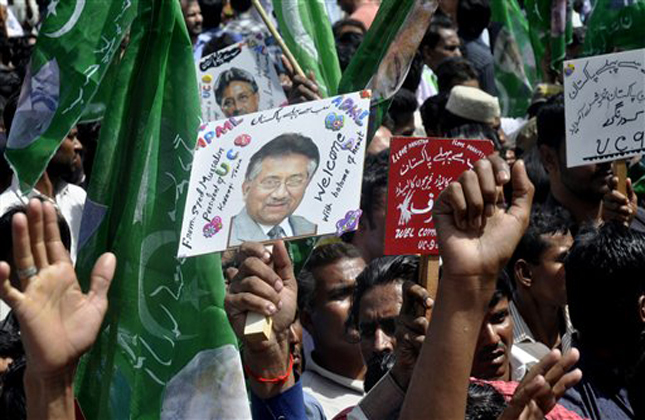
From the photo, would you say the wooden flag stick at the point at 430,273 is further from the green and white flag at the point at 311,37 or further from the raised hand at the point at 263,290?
the green and white flag at the point at 311,37

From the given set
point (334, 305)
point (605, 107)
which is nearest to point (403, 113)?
point (605, 107)

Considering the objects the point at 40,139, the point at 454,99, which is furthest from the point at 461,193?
the point at 454,99

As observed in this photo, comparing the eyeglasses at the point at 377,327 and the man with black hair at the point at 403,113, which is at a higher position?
the man with black hair at the point at 403,113

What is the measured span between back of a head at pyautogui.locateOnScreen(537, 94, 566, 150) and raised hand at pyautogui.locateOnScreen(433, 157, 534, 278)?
3.19m

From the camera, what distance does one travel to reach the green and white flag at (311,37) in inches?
216

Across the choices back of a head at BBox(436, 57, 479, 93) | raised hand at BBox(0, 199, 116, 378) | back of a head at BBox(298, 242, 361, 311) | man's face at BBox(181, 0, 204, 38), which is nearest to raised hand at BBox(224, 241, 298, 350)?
raised hand at BBox(0, 199, 116, 378)

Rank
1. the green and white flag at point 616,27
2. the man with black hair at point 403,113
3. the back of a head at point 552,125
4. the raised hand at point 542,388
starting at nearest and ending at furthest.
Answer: the raised hand at point 542,388, the back of a head at point 552,125, the green and white flag at point 616,27, the man with black hair at point 403,113

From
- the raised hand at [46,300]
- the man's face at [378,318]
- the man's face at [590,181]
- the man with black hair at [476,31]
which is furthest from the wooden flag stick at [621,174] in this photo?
the man with black hair at [476,31]

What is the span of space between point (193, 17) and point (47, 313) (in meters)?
5.68

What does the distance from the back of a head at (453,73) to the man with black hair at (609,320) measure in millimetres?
3499

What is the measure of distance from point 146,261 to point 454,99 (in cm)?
333

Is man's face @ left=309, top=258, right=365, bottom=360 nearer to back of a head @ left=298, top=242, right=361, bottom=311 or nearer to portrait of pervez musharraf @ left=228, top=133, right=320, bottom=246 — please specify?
back of a head @ left=298, top=242, right=361, bottom=311

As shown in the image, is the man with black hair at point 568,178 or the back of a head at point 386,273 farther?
the man with black hair at point 568,178

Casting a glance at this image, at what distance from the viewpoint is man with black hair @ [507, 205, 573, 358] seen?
5094mm
